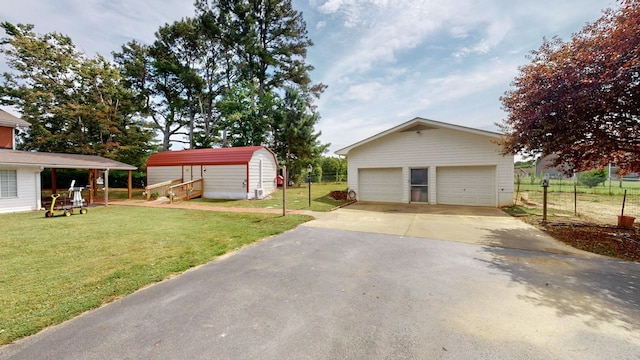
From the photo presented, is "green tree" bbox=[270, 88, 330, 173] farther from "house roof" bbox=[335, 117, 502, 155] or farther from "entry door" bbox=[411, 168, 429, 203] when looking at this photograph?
"entry door" bbox=[411, 168, 429, 203]

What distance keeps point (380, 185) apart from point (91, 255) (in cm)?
1163

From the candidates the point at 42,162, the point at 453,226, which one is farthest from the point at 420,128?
the point at 42,162

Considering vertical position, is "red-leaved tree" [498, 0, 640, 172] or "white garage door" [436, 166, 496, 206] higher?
"red-leaved tree" [498, 0, 640, 172]

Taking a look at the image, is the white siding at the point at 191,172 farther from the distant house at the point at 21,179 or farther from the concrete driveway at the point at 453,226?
the concrete driveway at the point at 453,226

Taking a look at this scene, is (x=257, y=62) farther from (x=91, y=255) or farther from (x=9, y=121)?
(x=91, y=255)

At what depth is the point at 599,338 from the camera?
2.24 metres

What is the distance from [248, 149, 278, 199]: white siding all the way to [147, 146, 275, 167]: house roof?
0.47 meters

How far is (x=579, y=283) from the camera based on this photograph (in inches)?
135

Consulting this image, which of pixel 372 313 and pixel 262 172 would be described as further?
pixel 262 172

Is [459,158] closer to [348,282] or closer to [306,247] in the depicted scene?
[306,247]

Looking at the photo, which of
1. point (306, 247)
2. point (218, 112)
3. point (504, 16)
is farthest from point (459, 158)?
point (218, 112)

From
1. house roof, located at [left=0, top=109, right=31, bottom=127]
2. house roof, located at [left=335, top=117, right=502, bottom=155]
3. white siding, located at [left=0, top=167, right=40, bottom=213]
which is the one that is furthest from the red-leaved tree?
house roof, located at [left=0, top=109, right=31, bottom=127]

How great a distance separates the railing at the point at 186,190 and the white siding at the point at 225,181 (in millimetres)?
482

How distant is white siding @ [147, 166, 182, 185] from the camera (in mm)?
16953
